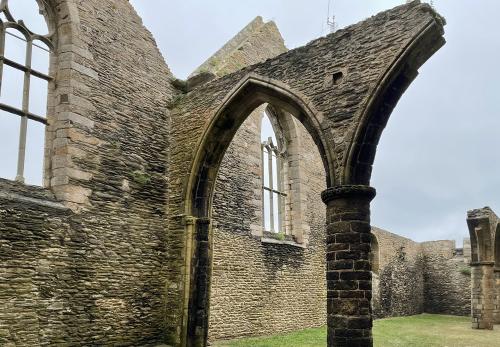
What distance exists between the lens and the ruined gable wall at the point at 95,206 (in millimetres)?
6223

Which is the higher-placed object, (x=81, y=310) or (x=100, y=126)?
(x=100, y=126)

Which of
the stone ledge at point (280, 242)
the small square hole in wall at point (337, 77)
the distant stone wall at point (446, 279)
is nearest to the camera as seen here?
the small square hole in wall at point (337, 77)

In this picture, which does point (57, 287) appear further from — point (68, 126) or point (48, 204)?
point (68, 126)

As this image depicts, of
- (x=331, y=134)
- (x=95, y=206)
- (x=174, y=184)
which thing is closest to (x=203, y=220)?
(x=174, y=184)

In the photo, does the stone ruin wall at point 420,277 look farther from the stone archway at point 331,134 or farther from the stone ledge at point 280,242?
the stone archway at point 331,134

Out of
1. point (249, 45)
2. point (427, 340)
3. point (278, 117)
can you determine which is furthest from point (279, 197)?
point (427, 340)

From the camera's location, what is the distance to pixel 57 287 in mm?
6516

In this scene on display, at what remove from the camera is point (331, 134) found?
6.77 metres

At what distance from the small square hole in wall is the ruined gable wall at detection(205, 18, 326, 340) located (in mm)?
3638

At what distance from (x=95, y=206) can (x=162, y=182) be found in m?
1.64

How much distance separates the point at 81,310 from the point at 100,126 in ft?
8.96

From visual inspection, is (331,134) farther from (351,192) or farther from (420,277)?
(420,277)

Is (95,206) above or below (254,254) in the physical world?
above

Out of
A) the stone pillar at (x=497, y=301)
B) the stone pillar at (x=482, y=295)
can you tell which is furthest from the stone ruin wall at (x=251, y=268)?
the stone pillar at (x=497, y=301)
